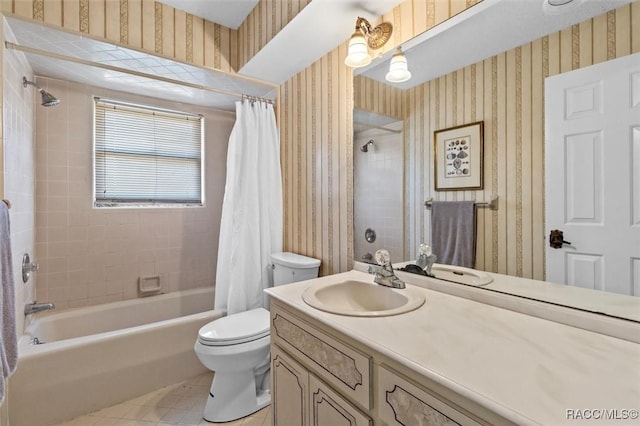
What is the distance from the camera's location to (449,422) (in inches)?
24.0

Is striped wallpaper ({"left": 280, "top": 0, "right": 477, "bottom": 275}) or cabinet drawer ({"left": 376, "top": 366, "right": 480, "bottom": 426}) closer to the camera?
cabinet drawer ({"left": 376, "top": 366, "right": 480, "bottom": 426})

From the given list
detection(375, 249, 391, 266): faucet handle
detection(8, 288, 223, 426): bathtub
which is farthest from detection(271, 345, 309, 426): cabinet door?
detection(8, 288, 223, 426): bathtub

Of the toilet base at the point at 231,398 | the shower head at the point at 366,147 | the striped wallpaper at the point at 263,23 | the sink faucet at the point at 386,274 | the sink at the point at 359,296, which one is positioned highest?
the striped wallpaper at the point at 263,23

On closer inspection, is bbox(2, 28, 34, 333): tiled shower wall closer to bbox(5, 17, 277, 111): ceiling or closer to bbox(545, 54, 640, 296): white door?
bbox(5, 17, 277, 111): ceiling

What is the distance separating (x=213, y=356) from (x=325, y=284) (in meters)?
0.80

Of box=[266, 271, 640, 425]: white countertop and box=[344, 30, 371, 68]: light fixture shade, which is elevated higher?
box=[344, 30, 371, 68]: light fixture shade

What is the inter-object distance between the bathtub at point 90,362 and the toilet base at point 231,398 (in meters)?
0.45

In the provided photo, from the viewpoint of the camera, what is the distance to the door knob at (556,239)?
3.00 feet

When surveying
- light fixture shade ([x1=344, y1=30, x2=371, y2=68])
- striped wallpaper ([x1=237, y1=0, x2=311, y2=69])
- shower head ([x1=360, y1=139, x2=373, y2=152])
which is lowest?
shower head ([x1=360, y1=139, x2=373, y2=152])

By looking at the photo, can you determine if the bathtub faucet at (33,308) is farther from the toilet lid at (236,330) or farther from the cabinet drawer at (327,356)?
the cabinet drawer at (327,356)

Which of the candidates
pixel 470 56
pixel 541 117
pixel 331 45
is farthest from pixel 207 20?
pixel 541 117

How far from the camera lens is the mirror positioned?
0.93m
